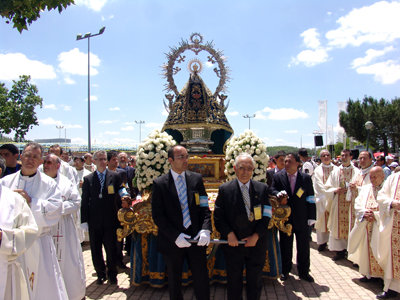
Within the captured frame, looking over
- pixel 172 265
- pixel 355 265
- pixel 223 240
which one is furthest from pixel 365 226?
pixel 172 265

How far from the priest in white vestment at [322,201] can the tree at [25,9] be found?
6.21m

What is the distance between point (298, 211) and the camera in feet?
16.8

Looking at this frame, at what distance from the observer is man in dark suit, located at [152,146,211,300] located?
3.51 meters

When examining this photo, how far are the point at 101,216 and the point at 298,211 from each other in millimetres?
3214

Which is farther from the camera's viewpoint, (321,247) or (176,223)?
(321,247)

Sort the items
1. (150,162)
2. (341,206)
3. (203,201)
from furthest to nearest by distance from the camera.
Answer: (341,206) → (150,162) → (203,201)

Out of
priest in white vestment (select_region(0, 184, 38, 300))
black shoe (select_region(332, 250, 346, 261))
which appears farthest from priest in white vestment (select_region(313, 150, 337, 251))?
priest in white vestment (select_region(0, 184, 38, 300))

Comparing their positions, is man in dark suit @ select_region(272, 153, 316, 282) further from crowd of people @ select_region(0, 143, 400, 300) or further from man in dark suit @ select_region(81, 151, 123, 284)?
man in dark suit @ select_region(81, 151, 123, 284)

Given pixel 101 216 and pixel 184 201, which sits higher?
pixel 184 201

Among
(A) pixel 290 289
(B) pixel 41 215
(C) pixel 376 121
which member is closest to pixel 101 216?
(B) pixel 41 215

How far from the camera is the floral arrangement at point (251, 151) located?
530cm

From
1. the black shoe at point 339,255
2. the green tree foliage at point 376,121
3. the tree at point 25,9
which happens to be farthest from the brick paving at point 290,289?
the green tree foliage at point 376,121

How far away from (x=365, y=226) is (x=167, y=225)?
3.76 metres

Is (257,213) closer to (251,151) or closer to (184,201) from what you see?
(184,201)
